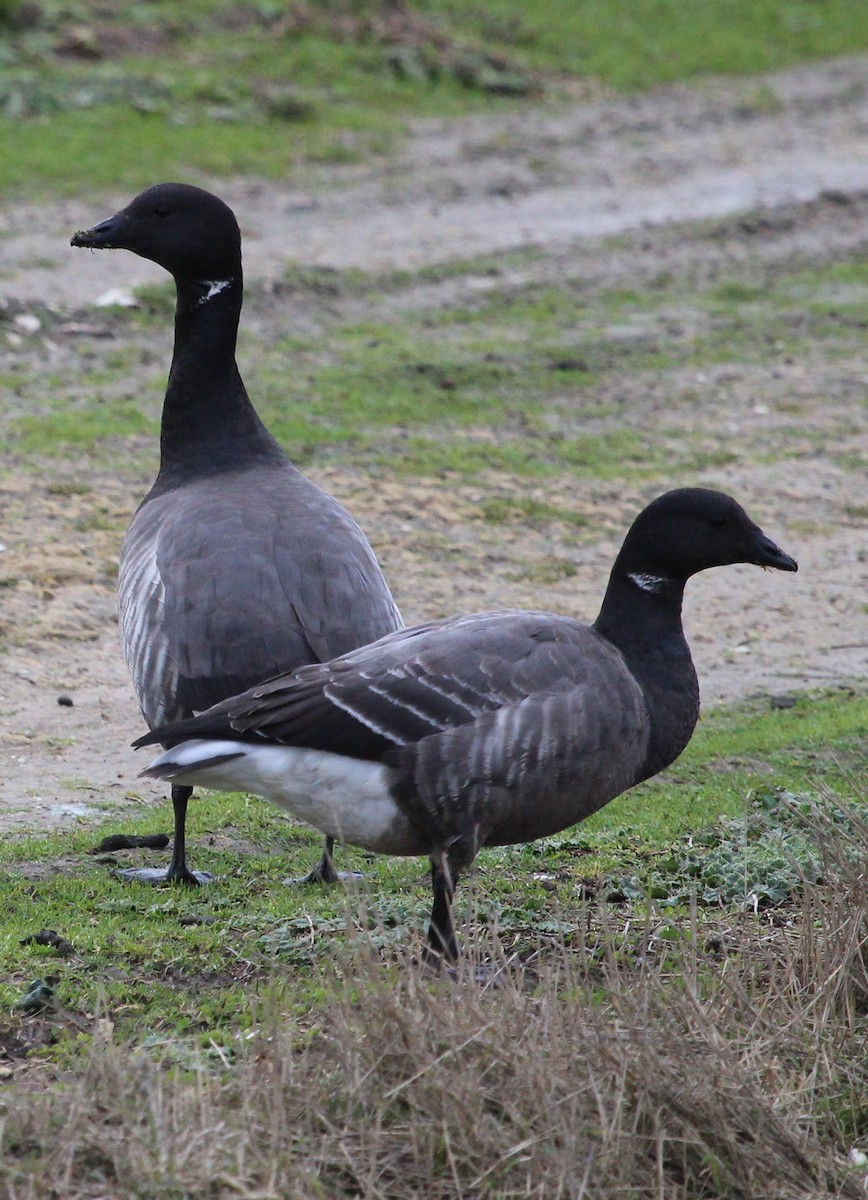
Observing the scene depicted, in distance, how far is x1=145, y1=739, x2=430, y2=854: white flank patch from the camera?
182 inches

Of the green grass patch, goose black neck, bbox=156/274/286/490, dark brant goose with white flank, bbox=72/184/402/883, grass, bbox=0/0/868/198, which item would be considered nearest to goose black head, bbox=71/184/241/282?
dark brant goose with white flank, bbox=72/184/402/883

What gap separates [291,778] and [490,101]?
15091 millimetres

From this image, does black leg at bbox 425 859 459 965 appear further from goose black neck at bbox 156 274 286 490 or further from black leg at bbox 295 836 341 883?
goose black neck at bbox 156 274 286 490

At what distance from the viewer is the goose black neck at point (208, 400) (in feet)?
21.0

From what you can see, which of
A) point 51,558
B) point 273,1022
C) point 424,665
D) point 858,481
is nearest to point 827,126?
point 858,481

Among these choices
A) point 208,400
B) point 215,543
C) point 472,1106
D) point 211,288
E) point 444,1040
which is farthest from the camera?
point 211,288

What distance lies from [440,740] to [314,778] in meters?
0.38

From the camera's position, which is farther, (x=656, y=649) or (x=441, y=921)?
(x=656, y=649)

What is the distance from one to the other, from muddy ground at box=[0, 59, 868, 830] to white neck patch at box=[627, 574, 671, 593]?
2239 mm

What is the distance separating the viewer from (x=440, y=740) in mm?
4594

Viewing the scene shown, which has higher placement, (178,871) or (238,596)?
(238,596)

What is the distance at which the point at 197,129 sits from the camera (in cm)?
1558

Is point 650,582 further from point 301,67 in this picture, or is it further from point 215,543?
point 301,67

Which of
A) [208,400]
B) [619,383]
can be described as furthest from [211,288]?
[619,383]
